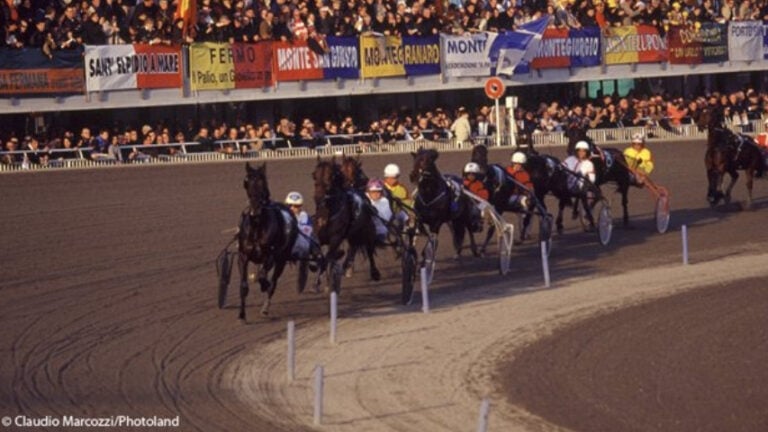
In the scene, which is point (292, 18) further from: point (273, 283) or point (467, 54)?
point (273, 283)

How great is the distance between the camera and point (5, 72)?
32438 millimetres

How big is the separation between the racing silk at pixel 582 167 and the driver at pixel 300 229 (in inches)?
300

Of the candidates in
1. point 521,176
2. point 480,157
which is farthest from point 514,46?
point 480,157

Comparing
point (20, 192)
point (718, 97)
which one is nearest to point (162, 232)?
point (20, 192)

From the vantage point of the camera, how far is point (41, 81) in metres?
32.9

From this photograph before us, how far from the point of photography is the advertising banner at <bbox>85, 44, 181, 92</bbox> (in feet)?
110

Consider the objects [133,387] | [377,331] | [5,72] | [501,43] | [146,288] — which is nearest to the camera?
[133,387]

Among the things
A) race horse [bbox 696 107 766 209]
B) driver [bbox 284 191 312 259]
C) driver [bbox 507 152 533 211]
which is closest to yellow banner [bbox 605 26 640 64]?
race horse [bbox 696 107 766 209]

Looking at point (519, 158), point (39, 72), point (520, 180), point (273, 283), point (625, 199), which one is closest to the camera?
point (273, 283)

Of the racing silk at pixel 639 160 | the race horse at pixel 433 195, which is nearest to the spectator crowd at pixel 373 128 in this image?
the racing silk at pixel 639 160

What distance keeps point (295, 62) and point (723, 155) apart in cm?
1256

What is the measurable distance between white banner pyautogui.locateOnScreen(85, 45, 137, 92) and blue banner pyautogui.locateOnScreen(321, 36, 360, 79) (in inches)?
213

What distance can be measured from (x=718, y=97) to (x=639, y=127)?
4.49m

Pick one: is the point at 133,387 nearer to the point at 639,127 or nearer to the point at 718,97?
the point at 639,127
